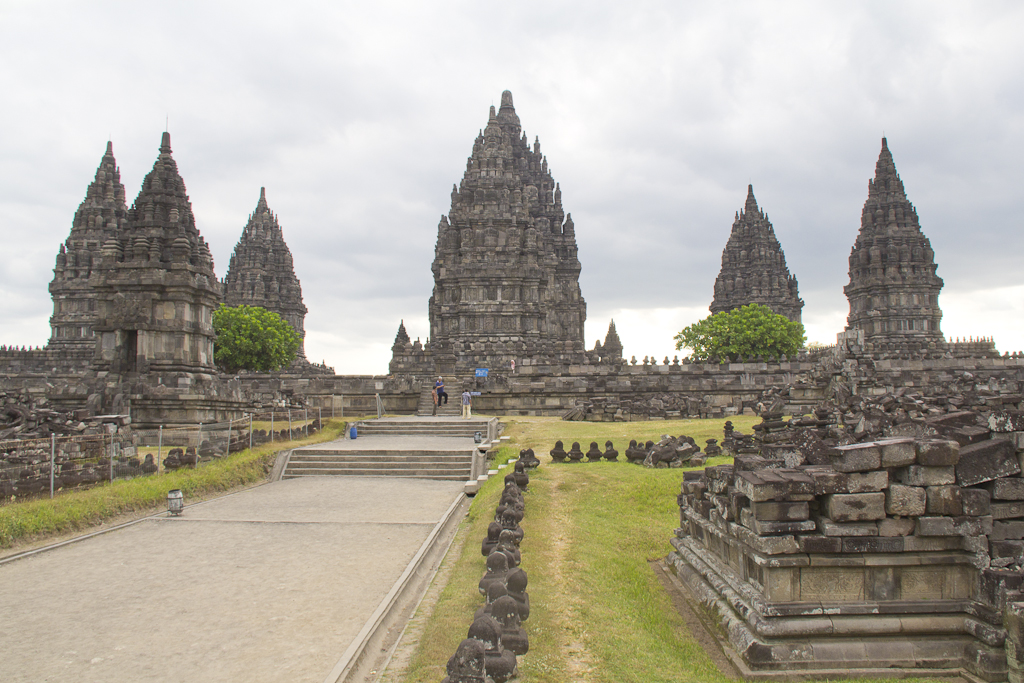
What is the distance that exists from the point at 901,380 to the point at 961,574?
2790 cm

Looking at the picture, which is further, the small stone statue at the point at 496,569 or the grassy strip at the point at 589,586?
the small stone statue at the point at 496,569

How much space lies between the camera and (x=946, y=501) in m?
5.34

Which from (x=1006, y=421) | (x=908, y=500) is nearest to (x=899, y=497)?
(x=908, y=500)

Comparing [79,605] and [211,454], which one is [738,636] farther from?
[211,454]

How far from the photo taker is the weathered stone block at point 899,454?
5375 mm

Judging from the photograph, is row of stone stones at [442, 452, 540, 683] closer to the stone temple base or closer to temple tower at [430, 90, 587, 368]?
the stone temple base

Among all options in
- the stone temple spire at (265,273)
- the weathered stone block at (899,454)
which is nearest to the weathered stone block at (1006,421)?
the weathered stone block at (899,454)

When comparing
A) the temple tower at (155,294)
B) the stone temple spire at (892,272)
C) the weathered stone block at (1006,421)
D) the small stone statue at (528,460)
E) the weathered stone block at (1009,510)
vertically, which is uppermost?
the stone temple spire at (892,272)

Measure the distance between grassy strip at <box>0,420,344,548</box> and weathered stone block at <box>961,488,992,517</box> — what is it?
36.3 ft

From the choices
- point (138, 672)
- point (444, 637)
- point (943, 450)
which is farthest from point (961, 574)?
point (138, 672)

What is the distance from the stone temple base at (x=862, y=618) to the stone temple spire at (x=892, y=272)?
5325 cm

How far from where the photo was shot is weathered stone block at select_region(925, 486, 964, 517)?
17.5ft

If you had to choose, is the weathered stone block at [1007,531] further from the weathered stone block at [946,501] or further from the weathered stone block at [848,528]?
the weathered stone block at [848,528]

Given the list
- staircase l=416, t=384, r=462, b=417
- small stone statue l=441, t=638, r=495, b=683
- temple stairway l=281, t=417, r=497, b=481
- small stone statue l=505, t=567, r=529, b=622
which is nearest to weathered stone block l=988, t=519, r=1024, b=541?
small stone statue l=505, t=567, r=529, b=622
